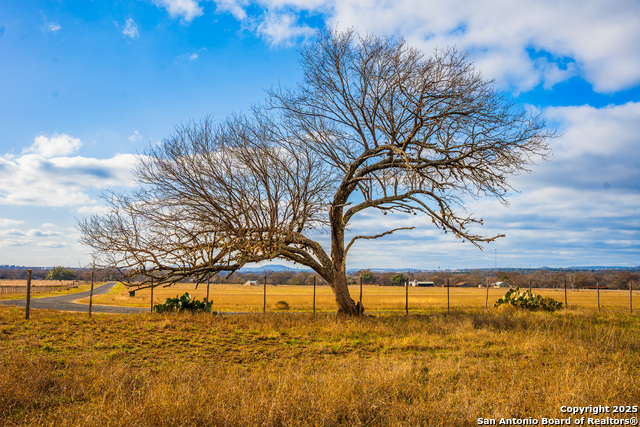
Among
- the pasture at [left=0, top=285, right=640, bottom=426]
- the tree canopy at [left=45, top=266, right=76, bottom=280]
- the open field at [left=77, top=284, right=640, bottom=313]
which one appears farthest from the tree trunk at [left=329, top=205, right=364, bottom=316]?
the tree canopy at [left=45, top=266, right=76, bottom=280]

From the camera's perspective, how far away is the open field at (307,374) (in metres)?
5.43

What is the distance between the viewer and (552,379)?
7113 millimetres

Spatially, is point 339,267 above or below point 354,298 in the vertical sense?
above

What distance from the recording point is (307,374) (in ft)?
25.8

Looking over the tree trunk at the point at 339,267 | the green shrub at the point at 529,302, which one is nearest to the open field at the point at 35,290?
the tree trunk at the point at 339,267

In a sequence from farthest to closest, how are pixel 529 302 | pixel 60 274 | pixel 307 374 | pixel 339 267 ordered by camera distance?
pixel 60 274 < pixel 529 302 < pixel 339 267 < pixel 307 374

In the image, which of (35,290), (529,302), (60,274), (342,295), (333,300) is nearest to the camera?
(342,295)

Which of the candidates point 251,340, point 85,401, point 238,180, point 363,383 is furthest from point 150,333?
point 363,383

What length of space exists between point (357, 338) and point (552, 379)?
262 inches

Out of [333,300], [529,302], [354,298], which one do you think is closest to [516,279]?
[354,298]

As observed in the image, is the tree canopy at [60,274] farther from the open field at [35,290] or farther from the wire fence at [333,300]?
the wire fence at [333,300]

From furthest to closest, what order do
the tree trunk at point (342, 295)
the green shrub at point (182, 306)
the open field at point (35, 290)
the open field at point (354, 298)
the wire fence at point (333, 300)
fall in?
the open field at point (35, 290)
the open field at point (354, 298)
the wire fence at point (333, 300)
the green shrub at point (182, 306)
the tree trunk at point (342, 295)

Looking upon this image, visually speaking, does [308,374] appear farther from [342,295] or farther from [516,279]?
[516,279]

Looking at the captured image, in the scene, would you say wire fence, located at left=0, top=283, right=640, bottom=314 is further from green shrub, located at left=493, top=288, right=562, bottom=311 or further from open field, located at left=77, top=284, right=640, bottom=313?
green shrub, located at left=493, top=288, right=562, bottom=311
